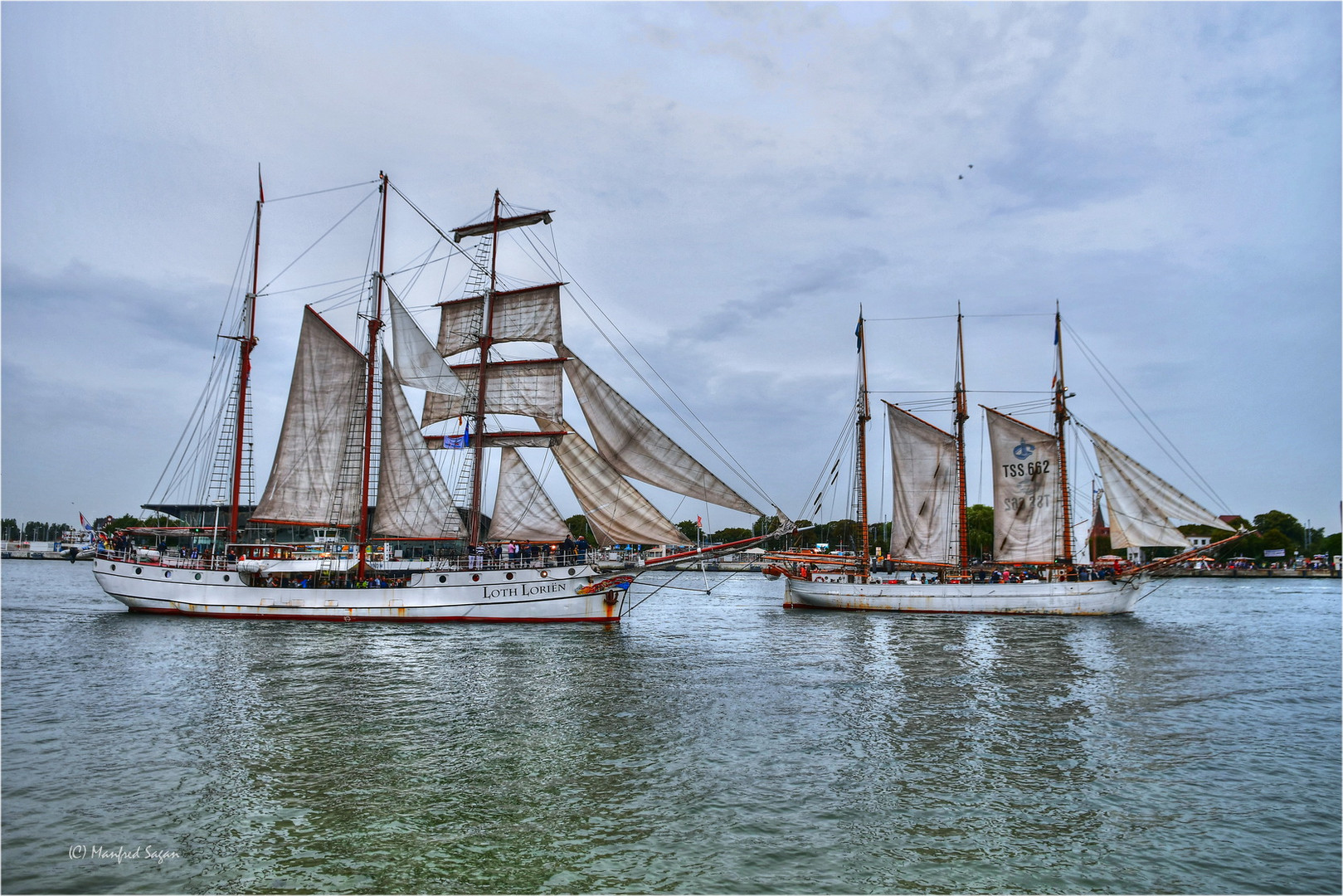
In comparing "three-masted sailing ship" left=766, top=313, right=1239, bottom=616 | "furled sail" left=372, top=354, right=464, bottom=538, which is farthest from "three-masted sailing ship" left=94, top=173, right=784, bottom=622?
"three-masted sailing ship" left=766, top=313, right=1239, bottom=616

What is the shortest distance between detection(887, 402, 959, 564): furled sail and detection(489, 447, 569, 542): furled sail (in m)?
27.9

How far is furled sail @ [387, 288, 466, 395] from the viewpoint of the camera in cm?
4259

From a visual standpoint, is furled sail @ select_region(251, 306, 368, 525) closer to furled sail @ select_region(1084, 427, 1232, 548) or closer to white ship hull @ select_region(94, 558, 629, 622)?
white ship hull @ select_region(94, 558, 629, 622)

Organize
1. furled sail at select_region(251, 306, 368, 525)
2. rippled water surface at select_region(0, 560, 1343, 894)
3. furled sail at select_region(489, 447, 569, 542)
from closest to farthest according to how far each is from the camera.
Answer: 1. rippled water surface at select_region(0, 560, 1343, 894)
2. furled sail at select_region(489, 447, 569, 542)
3. furled sail at select_region(251, 306, 368, 525)

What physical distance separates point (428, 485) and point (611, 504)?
1105 cm

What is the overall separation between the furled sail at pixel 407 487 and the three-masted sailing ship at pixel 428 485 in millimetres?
80

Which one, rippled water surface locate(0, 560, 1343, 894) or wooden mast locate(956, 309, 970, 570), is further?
wooden mast locate(956, 309, 970, 570)

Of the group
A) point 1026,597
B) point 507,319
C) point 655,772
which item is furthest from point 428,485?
point 1026,597

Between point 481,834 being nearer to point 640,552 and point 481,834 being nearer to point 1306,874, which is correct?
point 1306,874

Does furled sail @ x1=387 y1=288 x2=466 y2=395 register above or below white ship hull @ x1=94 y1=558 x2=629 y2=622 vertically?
above

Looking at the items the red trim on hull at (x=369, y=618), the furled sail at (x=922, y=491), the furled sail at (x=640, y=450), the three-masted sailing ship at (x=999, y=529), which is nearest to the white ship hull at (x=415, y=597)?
the red trim on hull at (x=369, y=618)

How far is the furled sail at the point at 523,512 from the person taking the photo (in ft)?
132

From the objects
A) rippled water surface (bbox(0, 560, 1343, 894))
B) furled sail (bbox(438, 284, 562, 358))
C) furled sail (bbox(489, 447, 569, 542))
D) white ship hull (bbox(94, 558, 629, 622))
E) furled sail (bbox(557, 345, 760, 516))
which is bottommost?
rippled water surface (bbox(0, 560, 1343, 894))

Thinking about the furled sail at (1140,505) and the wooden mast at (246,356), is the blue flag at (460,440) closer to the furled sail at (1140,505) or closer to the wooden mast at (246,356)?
the wooden mast at (246,356)
